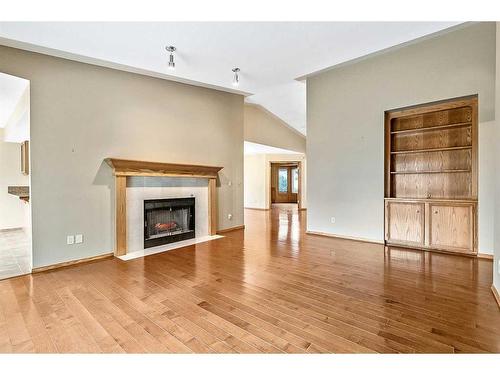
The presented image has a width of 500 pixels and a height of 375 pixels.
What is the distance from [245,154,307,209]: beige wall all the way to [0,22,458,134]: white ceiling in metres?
6.19

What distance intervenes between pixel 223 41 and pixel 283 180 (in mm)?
10657

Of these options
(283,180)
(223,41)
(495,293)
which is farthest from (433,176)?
(283,180)

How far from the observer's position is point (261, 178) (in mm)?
10805

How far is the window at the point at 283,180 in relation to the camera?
13750 millimetres

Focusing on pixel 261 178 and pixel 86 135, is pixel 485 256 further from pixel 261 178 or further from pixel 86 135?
pixel 261 178

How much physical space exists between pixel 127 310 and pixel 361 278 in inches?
96.8

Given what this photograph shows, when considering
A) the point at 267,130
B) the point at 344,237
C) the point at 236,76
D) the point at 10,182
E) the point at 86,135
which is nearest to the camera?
the point at 86,135

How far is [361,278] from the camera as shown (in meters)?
3.04

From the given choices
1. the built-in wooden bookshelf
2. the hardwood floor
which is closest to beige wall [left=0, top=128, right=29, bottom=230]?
the hardwood floor

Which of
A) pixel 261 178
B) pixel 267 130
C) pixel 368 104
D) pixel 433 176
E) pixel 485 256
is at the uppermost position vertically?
pixel 267 130

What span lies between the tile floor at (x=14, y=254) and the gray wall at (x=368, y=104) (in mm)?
4802

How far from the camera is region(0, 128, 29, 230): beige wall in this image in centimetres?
621

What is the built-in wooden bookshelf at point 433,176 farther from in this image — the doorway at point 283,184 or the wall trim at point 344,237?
the doorway at point 283,184

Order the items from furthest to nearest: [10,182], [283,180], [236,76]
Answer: [283,180], [10,182], [236,76]
